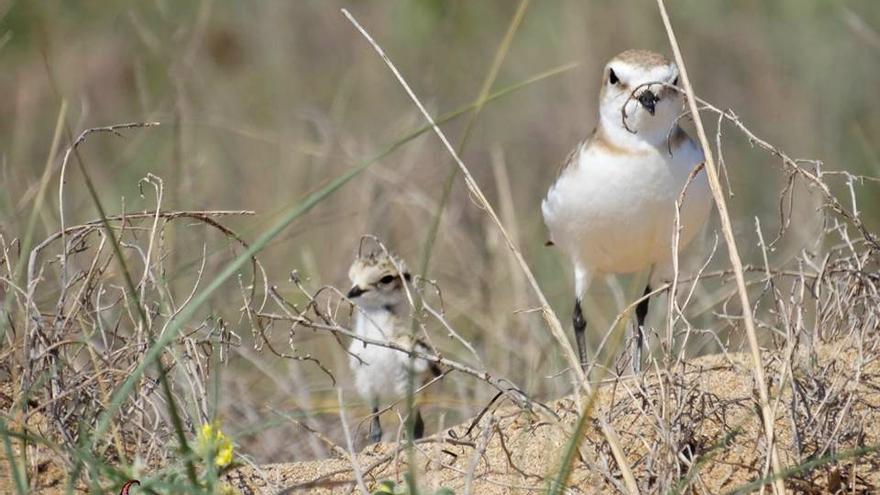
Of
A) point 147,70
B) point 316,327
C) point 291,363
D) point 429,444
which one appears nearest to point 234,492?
point 316,327

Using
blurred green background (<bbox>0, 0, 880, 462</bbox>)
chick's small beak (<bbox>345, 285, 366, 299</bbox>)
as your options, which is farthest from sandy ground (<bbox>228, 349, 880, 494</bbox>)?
blurred green background (<bbox>0, 0, 880, 462</bbox>)

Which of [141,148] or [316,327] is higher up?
[316,327]

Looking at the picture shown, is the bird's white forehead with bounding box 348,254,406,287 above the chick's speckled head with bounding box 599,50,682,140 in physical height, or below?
below

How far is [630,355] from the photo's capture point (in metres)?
3.93

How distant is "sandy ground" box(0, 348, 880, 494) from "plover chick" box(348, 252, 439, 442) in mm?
1481

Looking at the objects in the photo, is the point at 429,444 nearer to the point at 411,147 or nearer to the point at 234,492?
the point at 234,492

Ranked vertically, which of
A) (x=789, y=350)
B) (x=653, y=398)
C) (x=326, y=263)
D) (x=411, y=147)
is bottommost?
(x=326, y=263)

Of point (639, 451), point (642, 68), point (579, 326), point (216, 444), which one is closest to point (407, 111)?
point (579, 326)

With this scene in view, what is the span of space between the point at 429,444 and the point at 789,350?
119cm

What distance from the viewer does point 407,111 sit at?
409 inches

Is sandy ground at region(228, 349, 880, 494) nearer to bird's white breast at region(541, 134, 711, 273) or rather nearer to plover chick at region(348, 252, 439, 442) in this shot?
bird's white breast at region(541, 134, 711, 273)

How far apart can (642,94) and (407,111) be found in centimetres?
549

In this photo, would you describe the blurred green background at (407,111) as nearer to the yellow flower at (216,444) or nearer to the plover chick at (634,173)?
the plover chick at (634,173)

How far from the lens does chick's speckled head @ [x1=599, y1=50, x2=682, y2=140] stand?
5.03 metres
